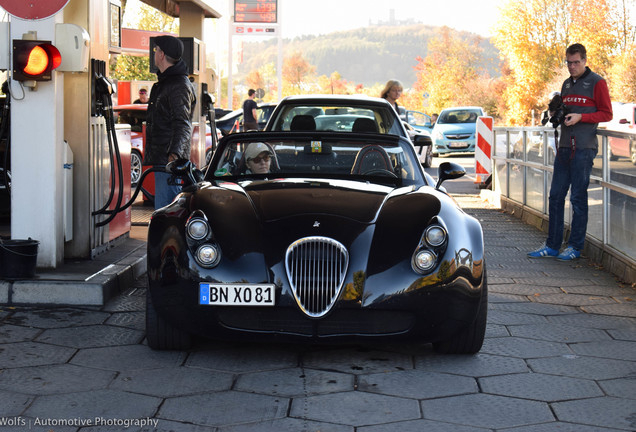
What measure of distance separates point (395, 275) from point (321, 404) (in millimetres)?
830

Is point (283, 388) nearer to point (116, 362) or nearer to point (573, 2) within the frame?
point (116, 362)

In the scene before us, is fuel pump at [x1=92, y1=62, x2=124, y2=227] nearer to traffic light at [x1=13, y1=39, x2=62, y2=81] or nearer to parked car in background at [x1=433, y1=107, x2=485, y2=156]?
traffic light at [x1=13, y1=39, x2=62, y2=81]

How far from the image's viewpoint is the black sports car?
15.5 feet

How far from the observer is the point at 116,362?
496cm

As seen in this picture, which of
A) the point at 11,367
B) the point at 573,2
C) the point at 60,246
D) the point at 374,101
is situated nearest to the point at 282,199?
the point at 11,367

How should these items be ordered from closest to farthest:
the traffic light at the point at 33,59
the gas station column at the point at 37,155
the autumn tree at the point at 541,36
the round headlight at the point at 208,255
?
the round headlight at the point at 208,255, the traffic light at the point at 33,59, the gas station column at the point at 37,155, the autumn tree at the point at 541,36

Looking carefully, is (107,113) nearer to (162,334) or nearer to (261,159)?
(261,159)

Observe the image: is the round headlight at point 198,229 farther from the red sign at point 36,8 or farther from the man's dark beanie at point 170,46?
the man's dark beanie at point 170,46

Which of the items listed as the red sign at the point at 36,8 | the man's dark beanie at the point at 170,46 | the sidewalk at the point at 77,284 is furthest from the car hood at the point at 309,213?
the man's dark beanie at the point at 170,46

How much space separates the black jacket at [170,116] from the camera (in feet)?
25.1

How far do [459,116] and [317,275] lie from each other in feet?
91.0

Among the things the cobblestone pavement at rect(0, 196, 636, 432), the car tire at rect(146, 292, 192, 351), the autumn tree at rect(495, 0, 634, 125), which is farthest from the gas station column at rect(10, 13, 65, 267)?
the autumn tree at rect(495, 0, 634, 125)

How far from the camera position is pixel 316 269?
472 centimetres

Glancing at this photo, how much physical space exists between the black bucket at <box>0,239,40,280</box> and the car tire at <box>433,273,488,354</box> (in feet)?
9.87
